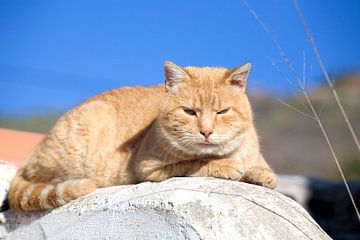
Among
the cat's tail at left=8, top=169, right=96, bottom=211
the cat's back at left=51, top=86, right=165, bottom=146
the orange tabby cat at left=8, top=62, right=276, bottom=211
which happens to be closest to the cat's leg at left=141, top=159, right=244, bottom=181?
the orange tabby cat at left=8, top=62, right=276, bottom=211

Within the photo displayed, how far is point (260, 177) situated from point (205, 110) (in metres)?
0.50

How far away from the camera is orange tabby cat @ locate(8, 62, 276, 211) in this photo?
10.7 ft

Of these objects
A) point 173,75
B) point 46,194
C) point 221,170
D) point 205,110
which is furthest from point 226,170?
point 46,194

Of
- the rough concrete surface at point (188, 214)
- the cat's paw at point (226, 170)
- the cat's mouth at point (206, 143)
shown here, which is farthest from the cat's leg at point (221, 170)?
the rough concrete surface at point (188, 214)

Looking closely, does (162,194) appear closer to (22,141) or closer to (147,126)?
(147,126)

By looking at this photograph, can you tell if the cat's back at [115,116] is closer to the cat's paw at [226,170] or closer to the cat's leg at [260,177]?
the cat's paw at [226,170]

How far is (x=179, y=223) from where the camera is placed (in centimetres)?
249

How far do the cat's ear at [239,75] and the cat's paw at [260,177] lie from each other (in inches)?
21.0

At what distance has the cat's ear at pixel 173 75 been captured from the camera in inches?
134

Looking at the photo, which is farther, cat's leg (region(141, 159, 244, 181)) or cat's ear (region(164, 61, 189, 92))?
cat's ear (region(164, 61, 189, 92))

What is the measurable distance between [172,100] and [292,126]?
15192mm

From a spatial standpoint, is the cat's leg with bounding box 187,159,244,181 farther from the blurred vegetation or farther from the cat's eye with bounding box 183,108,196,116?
the blurred vegetation

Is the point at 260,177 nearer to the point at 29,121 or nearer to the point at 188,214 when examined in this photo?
the point at 188,214

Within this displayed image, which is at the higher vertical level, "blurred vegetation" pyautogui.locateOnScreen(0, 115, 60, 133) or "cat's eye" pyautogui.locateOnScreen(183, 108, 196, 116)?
"cat's eye" pyautogui.locateOnScreen(183, 108, 196, 116)
